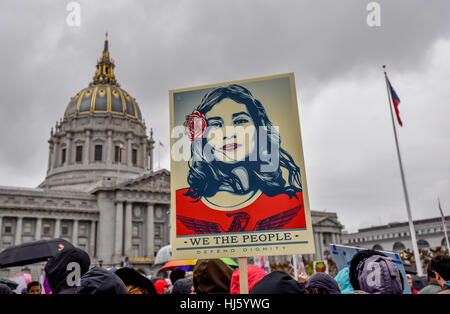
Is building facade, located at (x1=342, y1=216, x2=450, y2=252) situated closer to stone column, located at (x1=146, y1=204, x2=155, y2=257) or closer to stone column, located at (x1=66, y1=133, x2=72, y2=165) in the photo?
stone column, located at (x1=146, y1=204, x2=155, y2=257)

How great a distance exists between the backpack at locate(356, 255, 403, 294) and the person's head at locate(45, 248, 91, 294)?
130 inches

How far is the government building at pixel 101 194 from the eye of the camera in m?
57.0

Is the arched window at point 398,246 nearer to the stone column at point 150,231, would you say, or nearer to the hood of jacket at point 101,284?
the stone column at point 150,231

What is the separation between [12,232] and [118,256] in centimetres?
1477

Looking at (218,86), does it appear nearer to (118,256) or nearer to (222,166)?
(222,166)

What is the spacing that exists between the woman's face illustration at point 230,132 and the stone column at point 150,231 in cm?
5775

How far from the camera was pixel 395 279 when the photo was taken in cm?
385

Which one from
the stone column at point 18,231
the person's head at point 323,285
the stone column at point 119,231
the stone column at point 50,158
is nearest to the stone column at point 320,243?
the stone column at point 119,231

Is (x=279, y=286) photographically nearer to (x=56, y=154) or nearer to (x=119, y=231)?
(x=119, y=231)

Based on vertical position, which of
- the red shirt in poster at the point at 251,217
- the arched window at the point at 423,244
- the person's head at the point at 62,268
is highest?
the arched window at the point at 423,244

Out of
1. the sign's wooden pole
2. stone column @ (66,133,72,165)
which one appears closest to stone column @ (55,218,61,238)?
stone column @ (66,133,72,165)

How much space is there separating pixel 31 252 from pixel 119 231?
50949mm

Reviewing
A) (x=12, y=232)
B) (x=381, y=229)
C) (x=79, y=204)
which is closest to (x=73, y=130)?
(x=79, y=204)

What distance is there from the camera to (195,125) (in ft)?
16.4
